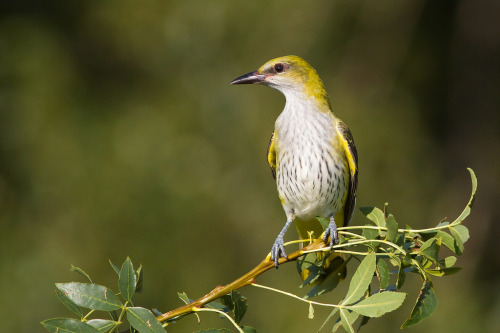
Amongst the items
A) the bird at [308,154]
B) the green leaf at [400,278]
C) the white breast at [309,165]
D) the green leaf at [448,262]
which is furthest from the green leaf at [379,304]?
the white breast at [309,165]

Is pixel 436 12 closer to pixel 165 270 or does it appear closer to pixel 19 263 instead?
pixel 165 270

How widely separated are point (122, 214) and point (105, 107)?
3.88 feet

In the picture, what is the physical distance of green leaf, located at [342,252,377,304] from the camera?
1547 millimetres

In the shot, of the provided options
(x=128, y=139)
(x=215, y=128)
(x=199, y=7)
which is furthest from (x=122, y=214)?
(x=199, y=7)

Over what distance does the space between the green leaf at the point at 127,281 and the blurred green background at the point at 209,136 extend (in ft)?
11.9

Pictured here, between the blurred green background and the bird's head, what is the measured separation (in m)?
2.25

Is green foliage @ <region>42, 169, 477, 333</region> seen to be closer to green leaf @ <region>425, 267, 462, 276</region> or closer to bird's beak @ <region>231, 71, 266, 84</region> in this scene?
green leaf @ <region>425, 267, 462, 276</region>

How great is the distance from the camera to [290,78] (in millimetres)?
3246

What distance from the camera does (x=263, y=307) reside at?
17.0 feet

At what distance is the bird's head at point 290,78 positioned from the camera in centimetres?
321

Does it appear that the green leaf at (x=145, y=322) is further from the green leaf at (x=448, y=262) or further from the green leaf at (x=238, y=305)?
the green leaf at (x=448, y=262)

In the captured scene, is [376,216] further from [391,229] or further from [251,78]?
[251,78]

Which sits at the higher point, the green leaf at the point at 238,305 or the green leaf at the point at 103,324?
the green leaf at the point at 103,324

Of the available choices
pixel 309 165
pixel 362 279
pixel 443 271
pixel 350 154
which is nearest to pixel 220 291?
pixel 362 279
